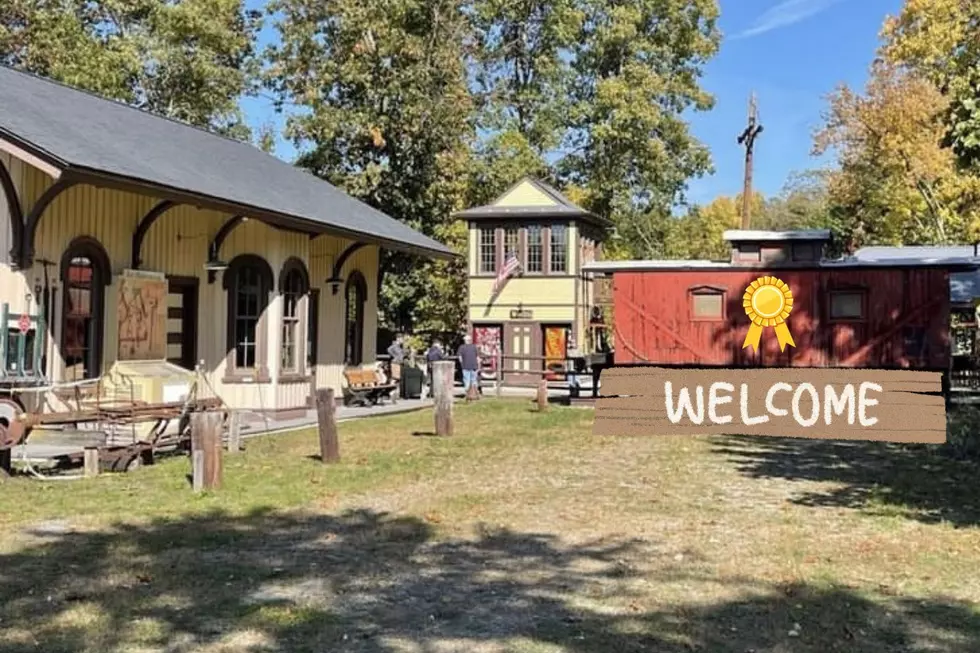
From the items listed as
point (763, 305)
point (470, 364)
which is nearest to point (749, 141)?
point (470, 364)

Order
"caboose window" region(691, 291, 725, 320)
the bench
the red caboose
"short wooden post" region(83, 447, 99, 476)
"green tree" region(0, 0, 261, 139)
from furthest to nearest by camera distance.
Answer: "green tree" region(0, 0, 261, 139), the bench, the red caboose, "caboose window" region(691, 291, 725, 320), "short wooden post" region(83, 447, 99, 476)

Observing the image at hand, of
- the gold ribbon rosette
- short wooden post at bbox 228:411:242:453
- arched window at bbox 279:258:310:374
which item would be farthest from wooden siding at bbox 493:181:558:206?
short wooden post at bbox 228:411:242:453

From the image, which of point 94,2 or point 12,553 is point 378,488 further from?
point 94,2

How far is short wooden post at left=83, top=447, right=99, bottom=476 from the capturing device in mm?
10961

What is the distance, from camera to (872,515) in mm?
8758

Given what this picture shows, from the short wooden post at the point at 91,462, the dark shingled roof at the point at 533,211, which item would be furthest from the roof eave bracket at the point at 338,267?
the dark shingled roof at the point at 533,211

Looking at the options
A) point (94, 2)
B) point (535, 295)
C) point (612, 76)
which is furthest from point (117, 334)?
point (612, 76)

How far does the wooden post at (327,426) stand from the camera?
11758 mm

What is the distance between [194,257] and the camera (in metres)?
16.3

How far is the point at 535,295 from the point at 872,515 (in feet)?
87.5

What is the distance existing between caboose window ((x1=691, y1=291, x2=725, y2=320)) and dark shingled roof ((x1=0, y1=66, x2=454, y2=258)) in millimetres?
6653

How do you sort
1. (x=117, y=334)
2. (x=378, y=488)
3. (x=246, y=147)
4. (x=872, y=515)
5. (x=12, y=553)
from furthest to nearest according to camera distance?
(x=246, y=147) → (x=117, y=334) → (x=378, y=488) → (x=872, y=515) → (x=12, y=553)

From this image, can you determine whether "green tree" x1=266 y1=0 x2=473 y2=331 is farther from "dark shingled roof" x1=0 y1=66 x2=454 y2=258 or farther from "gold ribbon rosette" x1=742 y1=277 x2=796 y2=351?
"gold ribbon rosette" x1=742 y1=277 x2=796 y2=351

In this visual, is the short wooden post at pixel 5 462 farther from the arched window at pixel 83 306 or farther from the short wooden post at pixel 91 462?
the arched window at pixel 83 306
